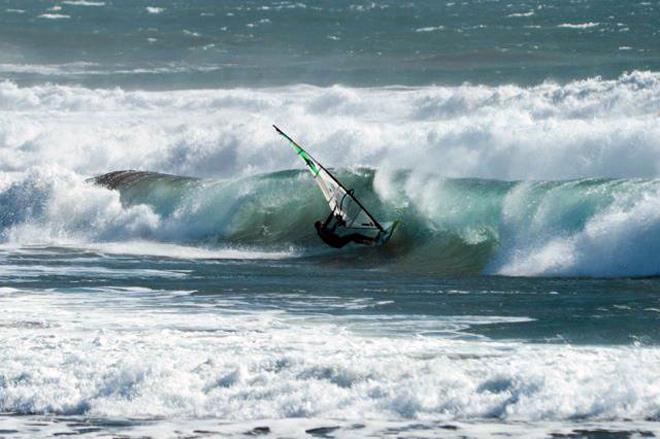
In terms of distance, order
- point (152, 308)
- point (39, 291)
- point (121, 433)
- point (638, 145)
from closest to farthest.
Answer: point (121, 433)
point (152, 308)
point (39, 291)
point (638, 145)

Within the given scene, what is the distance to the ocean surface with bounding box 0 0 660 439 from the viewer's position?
12352mm

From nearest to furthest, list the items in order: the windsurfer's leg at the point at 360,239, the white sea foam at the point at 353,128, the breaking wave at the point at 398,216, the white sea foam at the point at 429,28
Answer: the breaking wave at the point at 398,216
the windsurfer's leg at the point at 360,239
the white sea foam at the point at 353,128
the white sea foam at the point at 429,28

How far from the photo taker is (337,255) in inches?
861

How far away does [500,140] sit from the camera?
26750mm

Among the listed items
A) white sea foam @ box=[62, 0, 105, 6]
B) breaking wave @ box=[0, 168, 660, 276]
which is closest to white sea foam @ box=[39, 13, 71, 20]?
A: white sea foam @ box=[62, 0, 105, 6]

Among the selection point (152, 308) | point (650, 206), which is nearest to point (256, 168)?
point (650, 206)

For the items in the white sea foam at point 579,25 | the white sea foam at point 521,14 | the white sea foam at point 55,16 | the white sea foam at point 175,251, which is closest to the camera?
the white sea foam at point 175,251

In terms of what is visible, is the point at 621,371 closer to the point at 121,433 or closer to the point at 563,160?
the point at 121,433

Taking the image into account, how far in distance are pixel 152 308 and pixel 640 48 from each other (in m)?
36.6

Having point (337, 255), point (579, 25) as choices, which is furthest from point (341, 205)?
point (579, 25)

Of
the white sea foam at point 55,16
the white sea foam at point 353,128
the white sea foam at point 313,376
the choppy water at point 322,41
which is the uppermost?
the white sea foam at point 55,16

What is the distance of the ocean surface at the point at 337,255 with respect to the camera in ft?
40.5

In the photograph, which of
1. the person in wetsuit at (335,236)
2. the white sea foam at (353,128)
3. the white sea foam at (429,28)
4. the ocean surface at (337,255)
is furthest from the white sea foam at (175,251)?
the white sea foam at (429,28)

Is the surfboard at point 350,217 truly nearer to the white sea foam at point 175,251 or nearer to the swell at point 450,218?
the swell at point 450,218
